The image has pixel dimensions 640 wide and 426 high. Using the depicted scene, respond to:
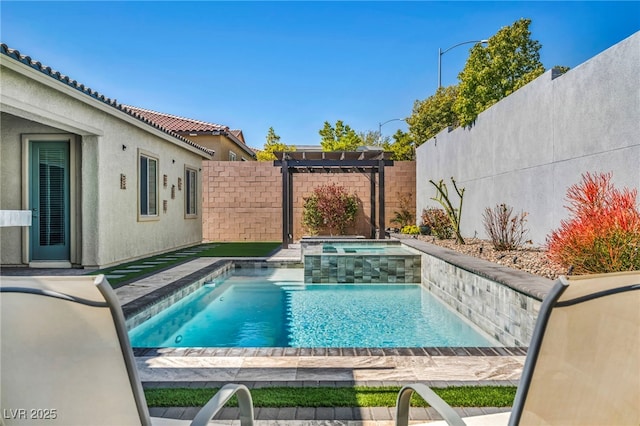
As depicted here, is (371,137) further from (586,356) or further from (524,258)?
(586,356)

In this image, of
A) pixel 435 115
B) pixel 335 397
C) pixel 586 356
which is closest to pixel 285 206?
pixel 335 397

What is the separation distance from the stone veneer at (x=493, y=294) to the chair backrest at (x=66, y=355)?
3634 mm

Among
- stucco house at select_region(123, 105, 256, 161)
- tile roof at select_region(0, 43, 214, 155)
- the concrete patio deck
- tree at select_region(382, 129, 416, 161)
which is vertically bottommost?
the concrete patio deck

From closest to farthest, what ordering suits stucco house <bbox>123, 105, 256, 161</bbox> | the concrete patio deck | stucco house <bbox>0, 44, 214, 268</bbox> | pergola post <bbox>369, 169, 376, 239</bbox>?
the concrete patio deck < stucco house <bbox>0, 44, 214, 268</bbox> < pergola post <bbox>369, 169, 376, 239</bbox> < stucco house <bbox>123, 105, 256, 161</bbox>

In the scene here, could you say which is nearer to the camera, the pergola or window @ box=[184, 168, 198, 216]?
the pergola

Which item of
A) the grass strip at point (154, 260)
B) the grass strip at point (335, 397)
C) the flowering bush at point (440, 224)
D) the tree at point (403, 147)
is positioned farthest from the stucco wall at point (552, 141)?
the tree at point (403, 147)

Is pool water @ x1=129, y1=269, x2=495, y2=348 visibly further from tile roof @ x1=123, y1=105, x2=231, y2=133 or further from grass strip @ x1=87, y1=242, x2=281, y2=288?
tile roof @ x1=123, y1=105, x2=231, y2=133

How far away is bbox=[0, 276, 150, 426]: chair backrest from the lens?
1.38 metres

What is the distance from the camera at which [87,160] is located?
30.8ft

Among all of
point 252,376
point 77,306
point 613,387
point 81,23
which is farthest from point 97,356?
point 81,23

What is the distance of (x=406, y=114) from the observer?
38188mm

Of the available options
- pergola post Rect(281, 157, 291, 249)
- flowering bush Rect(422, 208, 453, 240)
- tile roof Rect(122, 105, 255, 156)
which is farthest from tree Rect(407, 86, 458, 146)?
pergola post Rect(281, 157, 291, 249)

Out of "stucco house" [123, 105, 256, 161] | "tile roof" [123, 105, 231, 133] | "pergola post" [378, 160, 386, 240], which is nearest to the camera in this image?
"pergola post" [378, 160, 386, 240]

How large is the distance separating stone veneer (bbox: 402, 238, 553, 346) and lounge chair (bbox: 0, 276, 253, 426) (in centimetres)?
363
